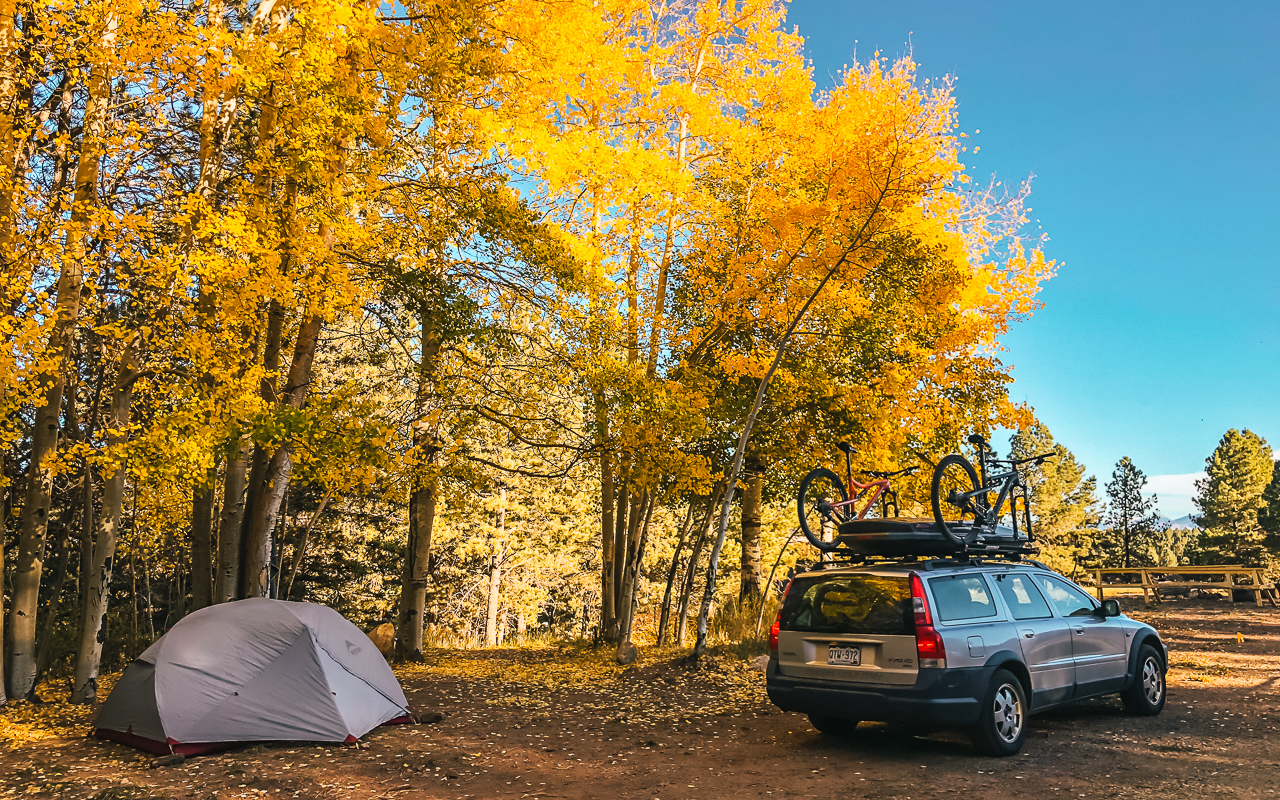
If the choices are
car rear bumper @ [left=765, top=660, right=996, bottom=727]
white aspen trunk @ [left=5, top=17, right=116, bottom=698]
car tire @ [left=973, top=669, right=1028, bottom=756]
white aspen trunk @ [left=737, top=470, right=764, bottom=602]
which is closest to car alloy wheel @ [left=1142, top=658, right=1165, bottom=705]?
car tire @ [left=973, top=669, right=1028, bottom=756]

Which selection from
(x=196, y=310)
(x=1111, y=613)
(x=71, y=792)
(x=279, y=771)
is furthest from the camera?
(x=196, y=310)

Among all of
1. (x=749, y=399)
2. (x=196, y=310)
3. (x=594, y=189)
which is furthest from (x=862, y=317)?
(x=196, y=310)

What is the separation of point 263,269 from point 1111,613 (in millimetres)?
8707

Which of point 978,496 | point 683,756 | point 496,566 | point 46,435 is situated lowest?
point 683,756

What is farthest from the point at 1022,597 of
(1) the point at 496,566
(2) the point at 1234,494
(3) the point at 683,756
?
(2) the point at 1234,494

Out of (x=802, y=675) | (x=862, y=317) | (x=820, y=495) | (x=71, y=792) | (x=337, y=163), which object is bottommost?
(x=71, y=792)

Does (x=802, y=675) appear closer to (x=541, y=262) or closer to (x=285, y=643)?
(x=285, y=643)

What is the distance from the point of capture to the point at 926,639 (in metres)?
5.49

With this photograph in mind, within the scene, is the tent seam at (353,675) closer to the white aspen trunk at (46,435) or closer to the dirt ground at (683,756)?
the dirt ground at (683,756)

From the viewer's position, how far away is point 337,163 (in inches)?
365

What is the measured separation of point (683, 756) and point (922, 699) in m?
1.99

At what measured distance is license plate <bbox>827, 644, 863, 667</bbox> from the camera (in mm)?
5789

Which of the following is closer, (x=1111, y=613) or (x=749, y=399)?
(x=1111, y=613)

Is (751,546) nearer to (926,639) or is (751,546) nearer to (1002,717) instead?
(1002,717)
